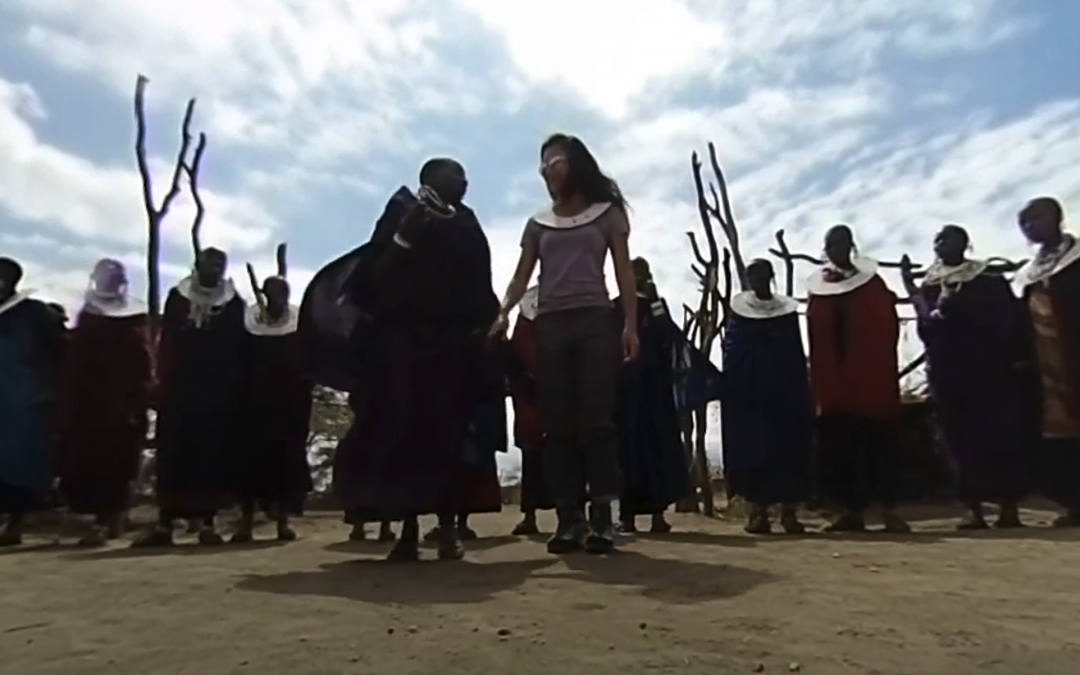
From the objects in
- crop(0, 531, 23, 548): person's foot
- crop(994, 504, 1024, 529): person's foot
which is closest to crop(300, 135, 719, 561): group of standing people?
crop(994, 504, 1024, 529): person's foot

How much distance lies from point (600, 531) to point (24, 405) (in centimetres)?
411

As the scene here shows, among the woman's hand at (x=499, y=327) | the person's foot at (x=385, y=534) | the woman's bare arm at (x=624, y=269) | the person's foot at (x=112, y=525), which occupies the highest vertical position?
the woman's bare arm at (x=624, y=269)

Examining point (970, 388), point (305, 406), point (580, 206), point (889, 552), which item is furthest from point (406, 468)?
point (970, 388)

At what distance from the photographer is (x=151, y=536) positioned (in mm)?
6066

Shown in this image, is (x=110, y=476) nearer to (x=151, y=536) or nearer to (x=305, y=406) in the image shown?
(x=151, y=536)

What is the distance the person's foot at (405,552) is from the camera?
4.53 metres

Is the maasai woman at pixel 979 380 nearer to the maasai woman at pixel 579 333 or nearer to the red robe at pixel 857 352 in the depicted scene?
the red robe at pixel 857 352

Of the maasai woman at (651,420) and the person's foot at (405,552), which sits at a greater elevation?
the maasai woman at (651,420)

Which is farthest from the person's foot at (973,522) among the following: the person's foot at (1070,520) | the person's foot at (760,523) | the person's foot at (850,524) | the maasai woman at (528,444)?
the maasai woman at (528,444)

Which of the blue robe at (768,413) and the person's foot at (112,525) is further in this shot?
the person's foot at (112,525)

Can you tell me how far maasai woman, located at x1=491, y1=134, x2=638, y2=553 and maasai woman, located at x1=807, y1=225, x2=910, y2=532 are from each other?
6.87 feet

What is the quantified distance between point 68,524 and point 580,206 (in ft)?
15.5

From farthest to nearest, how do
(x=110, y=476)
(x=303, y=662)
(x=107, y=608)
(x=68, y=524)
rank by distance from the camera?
(x=68, y=524) → (x=110, y=476) → (x=107, y=608) → (x=303, y=662)

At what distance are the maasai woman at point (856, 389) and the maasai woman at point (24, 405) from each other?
4.74 metres
